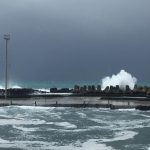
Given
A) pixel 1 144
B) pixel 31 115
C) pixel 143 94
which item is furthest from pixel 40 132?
pixel 143 94

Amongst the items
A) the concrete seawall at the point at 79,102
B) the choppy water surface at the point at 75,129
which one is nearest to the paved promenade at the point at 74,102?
the concrete seawall at the point at 79,102

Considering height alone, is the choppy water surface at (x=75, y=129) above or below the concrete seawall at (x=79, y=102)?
below

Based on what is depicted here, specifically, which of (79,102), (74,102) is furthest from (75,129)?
(74,102)

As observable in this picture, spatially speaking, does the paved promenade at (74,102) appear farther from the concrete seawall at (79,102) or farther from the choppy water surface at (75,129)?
the choppy water surface at (75,129)

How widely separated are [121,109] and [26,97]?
76.9 feet

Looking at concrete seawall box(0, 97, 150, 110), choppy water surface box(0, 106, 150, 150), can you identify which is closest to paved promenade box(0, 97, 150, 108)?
concrete seawall box(0, 97, 150, 110)

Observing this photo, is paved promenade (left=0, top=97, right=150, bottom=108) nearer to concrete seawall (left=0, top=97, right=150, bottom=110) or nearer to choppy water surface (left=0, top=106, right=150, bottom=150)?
concrete seawall (left=0, top=97, right=150, bottom=110)

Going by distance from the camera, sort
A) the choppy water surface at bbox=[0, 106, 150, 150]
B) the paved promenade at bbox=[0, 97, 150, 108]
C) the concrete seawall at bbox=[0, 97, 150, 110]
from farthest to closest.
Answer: the paved promenade at bbox=[0, 97, 150, 108]
the concrete seawall at bbox=[0, 97, 150, 110]
the choppy water surface at bbox=[0, 106, 150, 150]

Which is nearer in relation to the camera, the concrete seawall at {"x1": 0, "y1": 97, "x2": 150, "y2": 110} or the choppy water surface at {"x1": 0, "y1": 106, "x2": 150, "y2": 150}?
the choppy water surface at {"x1": 0, "y1": 106, "x2": 150, "y2": 150}

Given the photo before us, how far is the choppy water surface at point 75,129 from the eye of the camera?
152 feet

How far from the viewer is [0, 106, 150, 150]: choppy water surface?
4641 cm

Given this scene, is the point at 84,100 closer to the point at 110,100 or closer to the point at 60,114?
the point at 110,100

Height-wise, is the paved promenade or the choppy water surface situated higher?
the paved promenade

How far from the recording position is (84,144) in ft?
153
